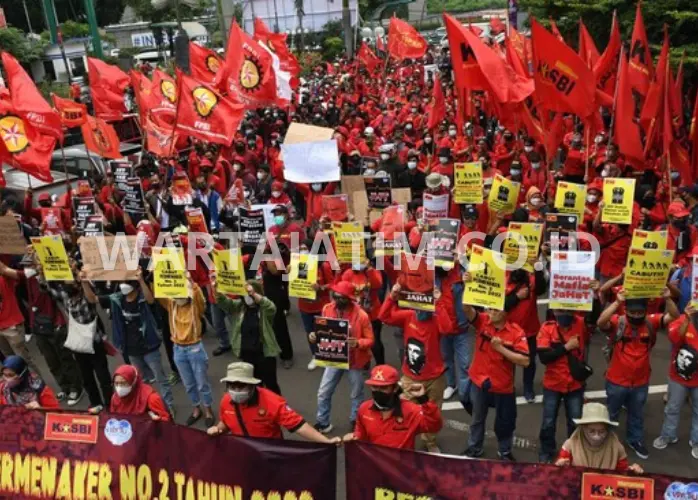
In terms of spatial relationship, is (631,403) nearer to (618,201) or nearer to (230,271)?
(618,201)

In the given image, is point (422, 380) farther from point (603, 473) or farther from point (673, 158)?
point (673, 158)

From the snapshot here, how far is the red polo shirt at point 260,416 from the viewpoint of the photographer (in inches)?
197

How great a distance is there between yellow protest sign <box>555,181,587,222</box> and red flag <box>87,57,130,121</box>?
967 cm

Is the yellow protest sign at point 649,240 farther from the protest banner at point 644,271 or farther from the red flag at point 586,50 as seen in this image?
the red flag at point 586,50

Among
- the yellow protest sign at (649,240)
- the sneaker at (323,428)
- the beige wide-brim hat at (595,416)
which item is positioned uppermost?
the yellow protest sign at (649,240)

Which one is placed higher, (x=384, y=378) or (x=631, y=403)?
(x=384, y=378)

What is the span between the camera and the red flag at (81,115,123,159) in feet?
37.4

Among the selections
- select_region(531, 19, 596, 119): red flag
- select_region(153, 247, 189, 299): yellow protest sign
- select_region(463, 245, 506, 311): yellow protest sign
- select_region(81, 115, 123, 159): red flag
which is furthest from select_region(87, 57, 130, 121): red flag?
select_region(463, 245, 506, 311): yellow protest sign

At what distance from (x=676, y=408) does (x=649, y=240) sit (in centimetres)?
155

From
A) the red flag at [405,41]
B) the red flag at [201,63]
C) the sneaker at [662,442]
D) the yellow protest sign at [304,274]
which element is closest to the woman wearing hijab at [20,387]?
the yellow protest sign at [304,274]

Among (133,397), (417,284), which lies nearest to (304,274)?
(417,284)

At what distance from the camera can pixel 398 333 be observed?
25.3 ft

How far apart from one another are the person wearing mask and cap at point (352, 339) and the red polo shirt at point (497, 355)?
1012 mm

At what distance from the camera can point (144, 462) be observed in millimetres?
4879
